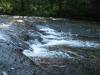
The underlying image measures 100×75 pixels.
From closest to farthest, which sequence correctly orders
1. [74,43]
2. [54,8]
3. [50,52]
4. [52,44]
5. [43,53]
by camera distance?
[43,53] → [50,52] → [52,44] → [74,43] → [54,8]

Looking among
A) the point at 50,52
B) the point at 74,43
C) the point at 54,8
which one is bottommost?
the point at 54,8

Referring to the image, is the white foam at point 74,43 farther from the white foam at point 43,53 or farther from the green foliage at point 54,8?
the green foliage at point 54,8

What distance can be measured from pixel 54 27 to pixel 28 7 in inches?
225

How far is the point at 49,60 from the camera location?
8078mm

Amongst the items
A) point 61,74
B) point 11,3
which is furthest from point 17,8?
point 61,74

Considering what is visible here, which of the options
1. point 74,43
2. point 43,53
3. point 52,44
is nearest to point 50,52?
point 43,53

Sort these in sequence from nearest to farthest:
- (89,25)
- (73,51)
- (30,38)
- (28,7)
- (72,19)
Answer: (73,51) → (30,38) → (89,25) → (72,19) → (28,7)

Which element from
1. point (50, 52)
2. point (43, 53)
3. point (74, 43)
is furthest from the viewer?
point (74, 43)

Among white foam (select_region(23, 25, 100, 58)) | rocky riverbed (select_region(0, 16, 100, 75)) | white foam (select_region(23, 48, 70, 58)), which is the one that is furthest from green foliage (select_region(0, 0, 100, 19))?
white foam (select_region(23, 48, 70, 58))

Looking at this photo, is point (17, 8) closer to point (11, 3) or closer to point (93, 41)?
point (11, 3)

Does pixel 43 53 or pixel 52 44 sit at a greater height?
pixel 43 53

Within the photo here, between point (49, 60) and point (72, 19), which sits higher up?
point (49, 60)

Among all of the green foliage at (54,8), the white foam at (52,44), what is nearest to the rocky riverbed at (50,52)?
the white foam at (52,44)

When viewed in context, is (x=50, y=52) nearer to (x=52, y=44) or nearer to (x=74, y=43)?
(x=52, y=44)
